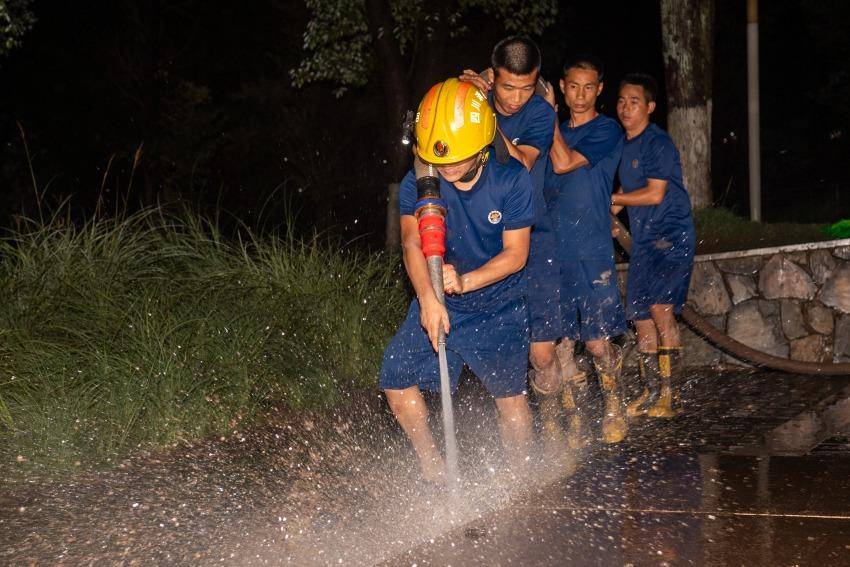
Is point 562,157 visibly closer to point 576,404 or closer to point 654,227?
point 654,227

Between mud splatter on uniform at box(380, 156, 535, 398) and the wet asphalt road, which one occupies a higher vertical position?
mud splatter on uniform at box(380, 156, 535, 398)

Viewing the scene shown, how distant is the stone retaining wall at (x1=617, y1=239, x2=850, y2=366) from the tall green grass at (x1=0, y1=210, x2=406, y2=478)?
94.5 inches

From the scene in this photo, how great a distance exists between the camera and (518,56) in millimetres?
5441

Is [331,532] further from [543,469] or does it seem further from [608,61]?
[608,61]

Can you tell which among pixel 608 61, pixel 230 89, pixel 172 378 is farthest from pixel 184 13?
pixel 172 378

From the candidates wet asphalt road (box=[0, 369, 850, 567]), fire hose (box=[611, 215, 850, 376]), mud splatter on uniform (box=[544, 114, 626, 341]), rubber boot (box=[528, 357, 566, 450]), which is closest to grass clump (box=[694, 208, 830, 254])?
fire hose (box=[611, 215, 850, 376])

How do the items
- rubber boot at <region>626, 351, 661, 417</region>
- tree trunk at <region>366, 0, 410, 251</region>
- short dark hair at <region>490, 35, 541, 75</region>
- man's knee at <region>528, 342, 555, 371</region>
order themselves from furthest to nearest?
tree trunk at <region>366, 0, 410, 251</region>
rubber boot at <region>626, 351, 661, 417</region>
man's knee at <region>528, 342, 555, 371</region>
short dark hair at <region>490, 35, 541, 75</region>

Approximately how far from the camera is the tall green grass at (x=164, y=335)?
19.3 ft

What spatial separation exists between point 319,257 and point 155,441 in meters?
2.55

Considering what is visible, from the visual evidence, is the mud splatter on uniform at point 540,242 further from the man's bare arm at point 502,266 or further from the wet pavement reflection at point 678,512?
the man's bare arm at point 502,266

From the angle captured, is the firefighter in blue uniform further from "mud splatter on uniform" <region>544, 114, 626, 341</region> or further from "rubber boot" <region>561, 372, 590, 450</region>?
"mud splatter on uniform" <region>544, 114, 626, 341</region>

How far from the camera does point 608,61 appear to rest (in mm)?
30859

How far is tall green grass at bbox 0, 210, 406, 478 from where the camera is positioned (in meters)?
5.89

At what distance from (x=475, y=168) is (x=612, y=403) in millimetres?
2329
